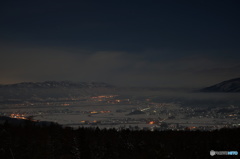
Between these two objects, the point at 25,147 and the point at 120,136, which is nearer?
the point at 25,147

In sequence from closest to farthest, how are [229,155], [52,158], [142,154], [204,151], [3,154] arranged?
[229,155] → [204,151] → [3,154] → [52,158] → [142,154]

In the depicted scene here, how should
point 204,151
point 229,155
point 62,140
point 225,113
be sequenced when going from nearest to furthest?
1. point 229,155
2. point 204,151
3. point 62,140
4. point 225,113

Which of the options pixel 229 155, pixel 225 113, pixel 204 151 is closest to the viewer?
pixel 229 155

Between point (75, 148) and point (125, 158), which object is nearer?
point (75, 148)

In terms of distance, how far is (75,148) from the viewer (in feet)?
140

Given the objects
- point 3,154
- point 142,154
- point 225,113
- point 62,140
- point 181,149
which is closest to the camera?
point 3,154

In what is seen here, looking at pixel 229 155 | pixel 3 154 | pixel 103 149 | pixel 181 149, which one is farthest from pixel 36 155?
pixel 229 155

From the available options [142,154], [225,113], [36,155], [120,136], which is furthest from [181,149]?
[225,113]

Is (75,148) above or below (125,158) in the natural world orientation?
above

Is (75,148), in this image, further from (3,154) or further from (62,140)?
(62,140)

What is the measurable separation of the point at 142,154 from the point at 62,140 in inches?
717

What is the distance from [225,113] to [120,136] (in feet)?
480

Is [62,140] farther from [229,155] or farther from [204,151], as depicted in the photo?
[229,155]

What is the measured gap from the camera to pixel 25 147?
47438 mm
